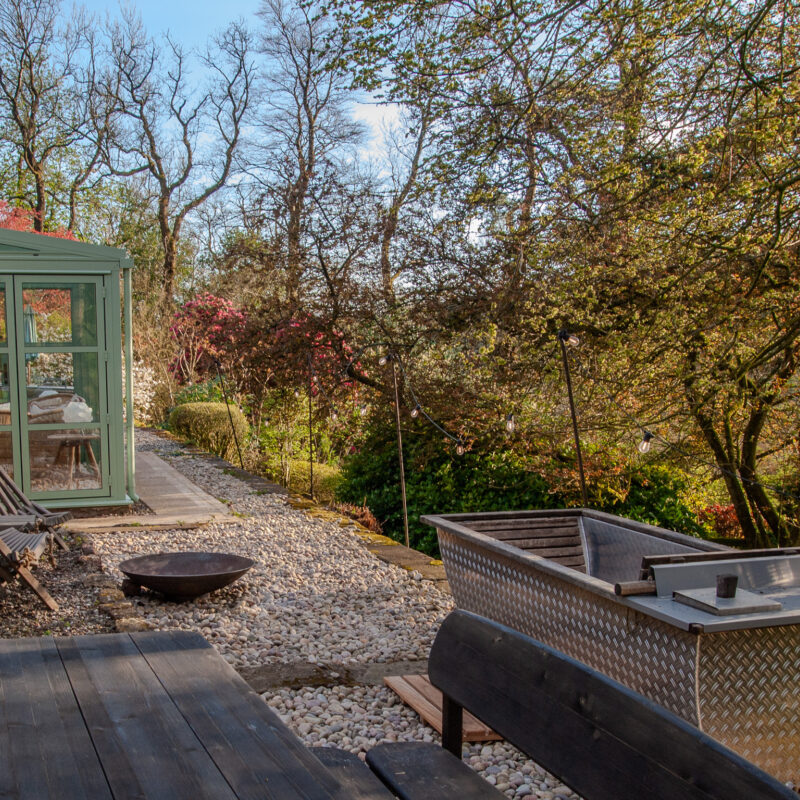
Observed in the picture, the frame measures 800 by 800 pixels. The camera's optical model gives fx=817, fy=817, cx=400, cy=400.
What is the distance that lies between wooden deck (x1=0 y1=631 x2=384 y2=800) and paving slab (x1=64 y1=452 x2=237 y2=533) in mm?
4833

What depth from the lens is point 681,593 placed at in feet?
8.98

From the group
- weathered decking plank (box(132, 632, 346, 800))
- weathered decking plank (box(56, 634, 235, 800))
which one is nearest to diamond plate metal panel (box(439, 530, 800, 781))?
weathered decking plank (box(132, 632, 346, 800))

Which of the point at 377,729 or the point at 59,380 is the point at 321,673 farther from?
the point at 59,380

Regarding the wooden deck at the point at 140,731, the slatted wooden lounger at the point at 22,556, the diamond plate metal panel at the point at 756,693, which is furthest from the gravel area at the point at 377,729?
the slatted wooden lounger at the point at 22,556

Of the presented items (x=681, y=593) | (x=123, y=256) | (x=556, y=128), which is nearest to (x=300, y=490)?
(x=123, y=256)

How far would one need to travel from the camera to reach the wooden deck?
4.52ft

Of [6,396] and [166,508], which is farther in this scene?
[166,508]

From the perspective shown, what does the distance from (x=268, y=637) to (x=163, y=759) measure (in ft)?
9.42

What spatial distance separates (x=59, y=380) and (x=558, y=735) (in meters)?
6.57

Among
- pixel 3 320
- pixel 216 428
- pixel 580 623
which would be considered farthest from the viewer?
pixel 216 428

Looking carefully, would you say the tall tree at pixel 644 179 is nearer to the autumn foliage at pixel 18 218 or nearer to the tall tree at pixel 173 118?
the autumn foliage at pixel 18 218

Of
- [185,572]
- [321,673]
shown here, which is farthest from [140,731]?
[185,572]

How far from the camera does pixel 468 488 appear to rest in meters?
8.52

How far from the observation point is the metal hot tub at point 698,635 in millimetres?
2635
